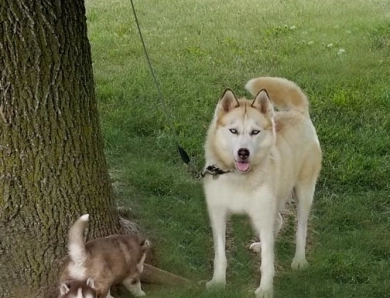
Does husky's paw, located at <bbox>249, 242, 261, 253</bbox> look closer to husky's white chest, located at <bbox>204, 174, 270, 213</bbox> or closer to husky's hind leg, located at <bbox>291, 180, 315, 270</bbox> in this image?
husky's hind leg, located at <bbox>291, 180, 315, 270</bbox>

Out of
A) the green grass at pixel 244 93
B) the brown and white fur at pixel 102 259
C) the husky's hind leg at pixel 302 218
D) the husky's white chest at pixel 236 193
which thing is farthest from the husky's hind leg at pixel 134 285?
the husky's hind leg at pixel 302 218

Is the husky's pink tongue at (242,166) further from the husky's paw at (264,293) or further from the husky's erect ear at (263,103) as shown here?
the husky's paw at (264,293)

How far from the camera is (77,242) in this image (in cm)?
380

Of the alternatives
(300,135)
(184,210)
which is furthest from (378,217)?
(184,210)

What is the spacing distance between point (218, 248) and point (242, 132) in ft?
2.82

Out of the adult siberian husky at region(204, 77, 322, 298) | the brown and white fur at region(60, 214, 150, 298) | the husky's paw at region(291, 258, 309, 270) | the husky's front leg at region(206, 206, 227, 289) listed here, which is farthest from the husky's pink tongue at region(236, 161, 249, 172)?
the husky's paw at region(291, 258, 309, 270)

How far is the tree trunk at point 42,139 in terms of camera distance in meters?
3.74

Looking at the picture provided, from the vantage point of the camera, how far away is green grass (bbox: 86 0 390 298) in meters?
4.85

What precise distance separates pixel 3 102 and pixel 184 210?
209 cm

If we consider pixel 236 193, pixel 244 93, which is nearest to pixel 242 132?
pixel 236 193

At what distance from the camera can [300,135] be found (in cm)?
477

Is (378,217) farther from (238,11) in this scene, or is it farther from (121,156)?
(238,11)

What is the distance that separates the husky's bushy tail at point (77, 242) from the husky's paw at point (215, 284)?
959 mm

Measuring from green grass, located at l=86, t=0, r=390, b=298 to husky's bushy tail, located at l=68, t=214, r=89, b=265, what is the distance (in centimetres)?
69
